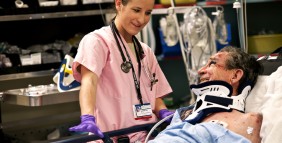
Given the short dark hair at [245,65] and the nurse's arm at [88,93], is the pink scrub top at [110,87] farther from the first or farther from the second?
the short dark hair at [245,65]

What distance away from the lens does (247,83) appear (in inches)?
84.8

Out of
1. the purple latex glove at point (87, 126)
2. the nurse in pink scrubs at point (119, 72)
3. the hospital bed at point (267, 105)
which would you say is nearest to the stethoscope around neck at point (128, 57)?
the nurse in pink scrubs at point (119, 72)

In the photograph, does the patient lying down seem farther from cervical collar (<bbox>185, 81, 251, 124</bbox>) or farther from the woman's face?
the woman's face

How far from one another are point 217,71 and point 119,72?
17.8 inches

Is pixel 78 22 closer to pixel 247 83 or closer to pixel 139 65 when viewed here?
pixel 139 65

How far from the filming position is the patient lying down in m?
1.88

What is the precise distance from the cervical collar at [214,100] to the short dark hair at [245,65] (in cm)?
8

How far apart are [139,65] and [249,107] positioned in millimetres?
556

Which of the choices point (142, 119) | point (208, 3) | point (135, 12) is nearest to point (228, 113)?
point (142, 119)

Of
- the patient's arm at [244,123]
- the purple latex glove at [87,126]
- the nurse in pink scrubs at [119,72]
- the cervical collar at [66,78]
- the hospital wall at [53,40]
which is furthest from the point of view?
the hospital wall at [53,40]

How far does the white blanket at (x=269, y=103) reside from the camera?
1863 millimetres

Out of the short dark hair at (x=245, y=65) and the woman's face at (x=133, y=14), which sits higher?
the woman's face at (x=133, y=14)

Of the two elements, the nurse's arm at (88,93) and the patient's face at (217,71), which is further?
the patient's face at (217,71)

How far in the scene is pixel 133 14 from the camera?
2.14 m
